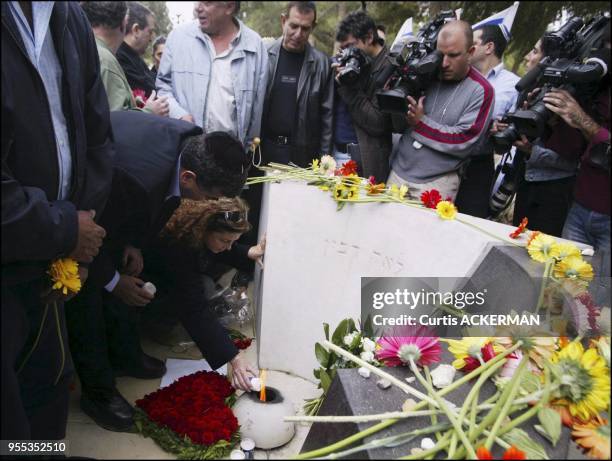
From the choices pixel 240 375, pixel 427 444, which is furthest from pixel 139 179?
pixel 427 444

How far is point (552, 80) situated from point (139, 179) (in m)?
1.81

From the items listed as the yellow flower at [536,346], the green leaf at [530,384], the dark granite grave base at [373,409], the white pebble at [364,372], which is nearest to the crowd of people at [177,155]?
the yellow flower at [536,346]

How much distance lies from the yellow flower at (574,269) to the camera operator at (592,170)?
2.7 inches

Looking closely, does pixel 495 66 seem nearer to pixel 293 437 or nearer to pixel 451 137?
pixel 451 137

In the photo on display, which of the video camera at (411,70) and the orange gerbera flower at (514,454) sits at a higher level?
the video camera at (411,70)

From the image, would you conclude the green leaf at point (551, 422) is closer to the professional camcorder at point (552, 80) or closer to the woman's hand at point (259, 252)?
the professional camcorder at point (552, 80)

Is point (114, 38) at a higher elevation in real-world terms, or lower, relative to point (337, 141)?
higher

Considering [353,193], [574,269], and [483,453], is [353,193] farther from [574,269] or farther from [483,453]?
[483,453]

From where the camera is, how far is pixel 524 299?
1.35 metres

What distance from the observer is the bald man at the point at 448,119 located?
8.25ft

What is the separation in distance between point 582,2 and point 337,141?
149cm

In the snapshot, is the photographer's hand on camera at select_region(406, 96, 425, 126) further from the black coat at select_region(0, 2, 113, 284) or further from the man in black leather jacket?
the black coat at select_region(0, 2, 113, 284)

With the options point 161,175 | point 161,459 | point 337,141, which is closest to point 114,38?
point 161,175

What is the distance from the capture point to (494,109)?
9.78ft
